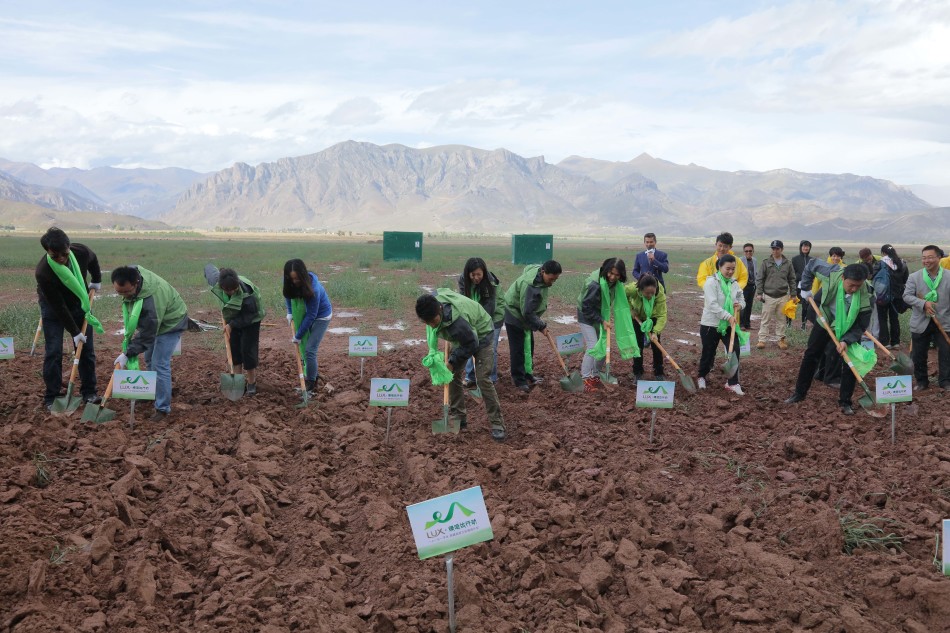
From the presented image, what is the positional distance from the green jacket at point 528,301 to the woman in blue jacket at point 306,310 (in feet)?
6.79

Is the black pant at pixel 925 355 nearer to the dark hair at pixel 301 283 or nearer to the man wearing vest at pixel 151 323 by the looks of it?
the dark hair at pixel 301 283

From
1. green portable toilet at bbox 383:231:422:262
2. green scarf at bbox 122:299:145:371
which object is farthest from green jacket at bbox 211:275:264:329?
green portable toilet at bbox 383:231:422:262

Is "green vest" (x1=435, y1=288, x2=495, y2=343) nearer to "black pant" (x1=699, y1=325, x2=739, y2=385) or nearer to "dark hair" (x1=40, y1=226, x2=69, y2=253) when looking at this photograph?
"black pant" (x1=699, y1=325, x2=739, y2=385)

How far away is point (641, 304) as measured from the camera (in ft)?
27.9

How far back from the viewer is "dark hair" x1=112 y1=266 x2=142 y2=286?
20.0 feet

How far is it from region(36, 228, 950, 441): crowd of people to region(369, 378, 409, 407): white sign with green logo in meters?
0.34

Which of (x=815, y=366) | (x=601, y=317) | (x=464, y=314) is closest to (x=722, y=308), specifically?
(x=815, y=366)

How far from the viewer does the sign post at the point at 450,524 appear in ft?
12.0

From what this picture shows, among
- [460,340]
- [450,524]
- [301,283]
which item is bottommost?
[450,524]

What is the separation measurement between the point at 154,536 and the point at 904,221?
18552cm

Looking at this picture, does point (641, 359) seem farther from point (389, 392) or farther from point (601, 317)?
point (389, 392)

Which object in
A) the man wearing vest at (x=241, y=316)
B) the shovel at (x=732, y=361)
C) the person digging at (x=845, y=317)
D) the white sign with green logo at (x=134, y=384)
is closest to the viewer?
the white sign with green logo at (x=134, y=384)

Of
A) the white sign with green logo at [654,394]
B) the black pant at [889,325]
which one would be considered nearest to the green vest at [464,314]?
the white sign with green logo at [654,394]

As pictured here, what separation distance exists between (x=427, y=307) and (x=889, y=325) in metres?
9.48
